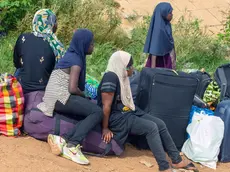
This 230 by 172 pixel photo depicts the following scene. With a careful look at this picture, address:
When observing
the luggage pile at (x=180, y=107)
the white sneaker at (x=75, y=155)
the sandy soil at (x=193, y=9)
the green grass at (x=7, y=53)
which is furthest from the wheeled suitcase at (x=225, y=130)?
the sandy soil at (x=193, y=9)

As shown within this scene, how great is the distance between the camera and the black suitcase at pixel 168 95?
17.4ft

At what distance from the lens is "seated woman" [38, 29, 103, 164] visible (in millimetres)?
4723

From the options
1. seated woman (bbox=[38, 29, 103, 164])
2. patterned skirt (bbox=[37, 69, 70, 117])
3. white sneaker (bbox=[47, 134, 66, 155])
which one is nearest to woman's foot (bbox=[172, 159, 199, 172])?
seated woman (bbox=[38, 29, 103, 164])

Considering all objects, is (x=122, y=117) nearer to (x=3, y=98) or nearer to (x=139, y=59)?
(x=3, y=98)

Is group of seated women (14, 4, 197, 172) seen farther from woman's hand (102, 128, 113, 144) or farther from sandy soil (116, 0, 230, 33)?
sandy soil (116, 0, 230, 33)

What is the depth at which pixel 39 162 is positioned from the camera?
4.47 meters

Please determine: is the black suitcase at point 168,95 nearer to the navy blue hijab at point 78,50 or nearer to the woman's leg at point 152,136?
the woman's leg at point 152,136

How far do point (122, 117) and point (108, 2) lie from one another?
15.7ft

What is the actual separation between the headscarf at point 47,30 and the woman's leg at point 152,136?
1.14m

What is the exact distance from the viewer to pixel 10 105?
16.3 feet

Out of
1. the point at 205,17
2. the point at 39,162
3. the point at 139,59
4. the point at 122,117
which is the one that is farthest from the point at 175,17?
the point at 39,162

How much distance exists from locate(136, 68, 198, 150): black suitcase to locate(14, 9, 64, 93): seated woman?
0.99 meters

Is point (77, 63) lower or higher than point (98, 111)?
higher

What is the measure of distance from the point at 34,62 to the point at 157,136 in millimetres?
1465
